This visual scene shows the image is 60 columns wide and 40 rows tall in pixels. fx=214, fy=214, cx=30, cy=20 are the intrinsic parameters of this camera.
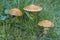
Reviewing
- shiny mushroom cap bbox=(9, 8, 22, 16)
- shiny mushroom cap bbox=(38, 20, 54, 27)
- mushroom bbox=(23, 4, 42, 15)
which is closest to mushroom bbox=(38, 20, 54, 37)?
shiny mushroom cap bbox=(38, 20, 54, 27)

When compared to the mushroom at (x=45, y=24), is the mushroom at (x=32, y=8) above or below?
above

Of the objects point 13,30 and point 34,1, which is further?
point 34,1

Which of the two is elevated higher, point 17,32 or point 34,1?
point 34,1

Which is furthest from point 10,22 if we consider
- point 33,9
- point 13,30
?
point 33,9

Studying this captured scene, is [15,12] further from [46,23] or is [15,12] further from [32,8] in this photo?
[46,23]

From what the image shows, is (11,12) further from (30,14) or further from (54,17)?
(54,17)

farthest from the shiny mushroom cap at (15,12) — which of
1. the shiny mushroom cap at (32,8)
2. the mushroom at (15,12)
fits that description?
the shiny mushroom cap at (32,8)

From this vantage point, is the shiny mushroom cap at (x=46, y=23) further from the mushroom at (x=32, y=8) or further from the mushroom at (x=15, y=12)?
the mushroom at (x=15, y=12)

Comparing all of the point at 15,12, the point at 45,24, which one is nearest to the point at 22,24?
the point at 15,12
